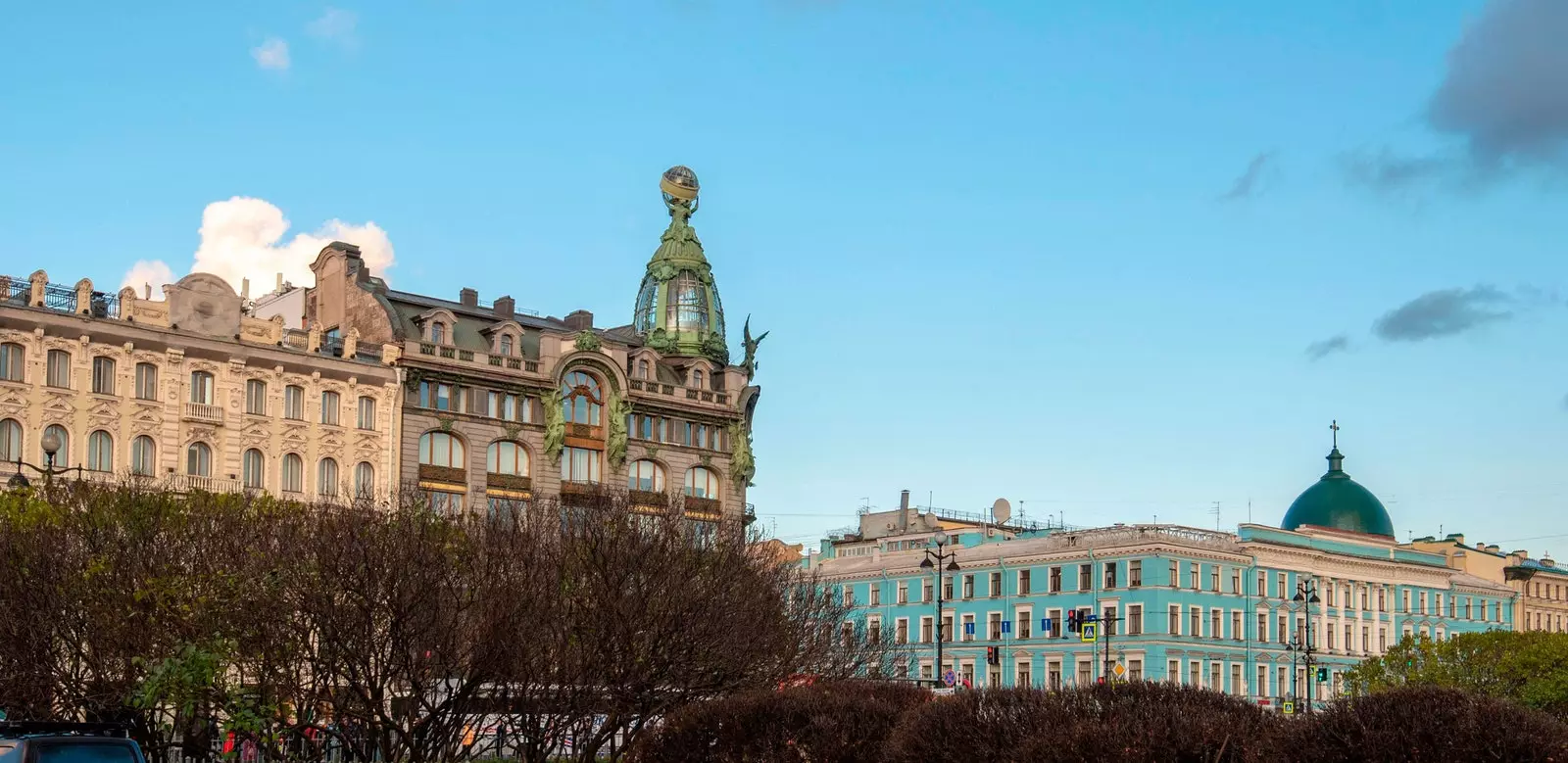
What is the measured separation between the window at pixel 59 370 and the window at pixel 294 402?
9.28 meters

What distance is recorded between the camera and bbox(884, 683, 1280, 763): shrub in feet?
87.1

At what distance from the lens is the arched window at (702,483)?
9150 centimetres

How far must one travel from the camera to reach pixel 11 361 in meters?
69.9

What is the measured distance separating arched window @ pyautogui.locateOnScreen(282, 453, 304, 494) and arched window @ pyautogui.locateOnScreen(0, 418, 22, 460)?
1098 centimetres

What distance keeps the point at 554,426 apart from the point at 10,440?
24180 mm

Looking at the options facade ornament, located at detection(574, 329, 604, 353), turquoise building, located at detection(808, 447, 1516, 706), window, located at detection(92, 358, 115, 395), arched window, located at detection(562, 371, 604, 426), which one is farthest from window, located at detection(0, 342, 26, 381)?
turquoise building, located at detection(808, 447, 1516, 706)

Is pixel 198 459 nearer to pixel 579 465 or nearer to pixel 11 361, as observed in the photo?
pixel 11 361

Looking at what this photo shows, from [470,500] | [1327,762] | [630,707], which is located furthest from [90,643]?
[470,500]

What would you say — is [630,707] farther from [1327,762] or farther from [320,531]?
[1327,762]

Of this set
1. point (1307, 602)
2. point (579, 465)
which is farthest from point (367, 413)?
point (1307, 602)

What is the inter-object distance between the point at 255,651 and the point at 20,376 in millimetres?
35944

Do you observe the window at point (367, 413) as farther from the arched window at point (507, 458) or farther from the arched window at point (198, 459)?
the arched window at point (198, 459)

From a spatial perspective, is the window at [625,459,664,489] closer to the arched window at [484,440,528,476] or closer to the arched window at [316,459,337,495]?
the arched window at [484,440,528,476]

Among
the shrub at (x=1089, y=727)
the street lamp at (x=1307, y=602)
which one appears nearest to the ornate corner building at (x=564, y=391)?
the street lamp at (x=1307, y=602)
